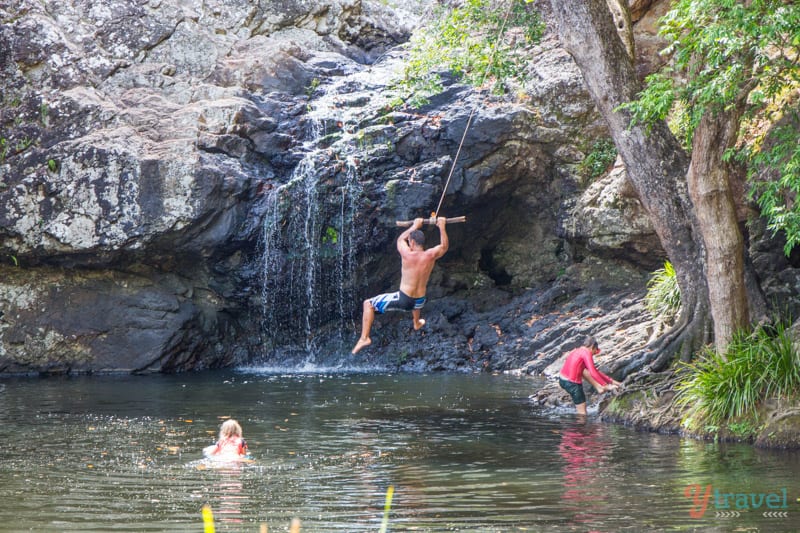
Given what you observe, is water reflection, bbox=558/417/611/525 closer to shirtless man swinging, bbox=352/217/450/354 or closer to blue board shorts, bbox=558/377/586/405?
blue board shorts, bbox=558/377/586/405

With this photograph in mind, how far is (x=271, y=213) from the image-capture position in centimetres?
2284

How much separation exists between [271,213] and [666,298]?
10.2m

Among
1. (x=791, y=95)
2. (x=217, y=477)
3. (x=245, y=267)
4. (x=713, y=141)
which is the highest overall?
(x=791, y=95)

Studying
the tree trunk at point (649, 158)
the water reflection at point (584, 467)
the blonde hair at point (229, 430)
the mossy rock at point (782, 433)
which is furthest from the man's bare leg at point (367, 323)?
the mossy rock at point (782, 433)

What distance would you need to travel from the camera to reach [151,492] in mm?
9109

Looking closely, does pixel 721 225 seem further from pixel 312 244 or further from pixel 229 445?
pixel 312 244

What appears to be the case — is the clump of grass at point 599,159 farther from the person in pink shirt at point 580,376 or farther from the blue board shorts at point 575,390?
the blue board shorts at point 575,390

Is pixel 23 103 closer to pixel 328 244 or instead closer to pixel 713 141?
pixel 328 244

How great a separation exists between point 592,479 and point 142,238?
599 inches

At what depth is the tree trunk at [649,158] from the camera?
14.4m

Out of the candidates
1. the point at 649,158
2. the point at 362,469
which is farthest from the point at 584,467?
the point at 649,158

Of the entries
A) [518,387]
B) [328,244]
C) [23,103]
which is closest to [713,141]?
[518,387]

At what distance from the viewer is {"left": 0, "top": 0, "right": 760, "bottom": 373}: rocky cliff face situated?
71.4 ft

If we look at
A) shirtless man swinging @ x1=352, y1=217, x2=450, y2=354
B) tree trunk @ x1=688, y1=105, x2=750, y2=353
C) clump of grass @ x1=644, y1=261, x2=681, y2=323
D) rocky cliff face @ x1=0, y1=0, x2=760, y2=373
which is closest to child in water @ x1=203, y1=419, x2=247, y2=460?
shirtless man swinging @ x1=352, y1=217, x2=450, y2=354
